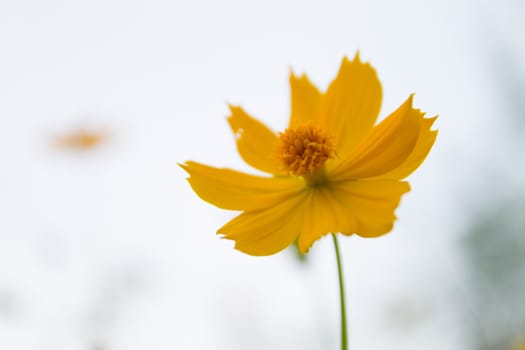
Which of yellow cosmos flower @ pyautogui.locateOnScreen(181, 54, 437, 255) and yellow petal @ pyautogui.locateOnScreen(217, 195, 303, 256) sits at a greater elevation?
yellow cosmos flower @ pyautogui.locateOnScreen(181, 54, 437, 255)

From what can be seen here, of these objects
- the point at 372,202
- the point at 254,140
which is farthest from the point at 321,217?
the point at 254,140

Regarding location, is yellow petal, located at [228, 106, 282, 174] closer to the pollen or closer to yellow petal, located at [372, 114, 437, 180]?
the pollen

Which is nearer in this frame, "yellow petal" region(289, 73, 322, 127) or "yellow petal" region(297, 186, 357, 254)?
"yellow petal" region(297, 186, 357, 254)

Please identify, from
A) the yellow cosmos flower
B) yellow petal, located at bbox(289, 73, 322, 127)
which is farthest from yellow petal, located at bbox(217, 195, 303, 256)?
yellow petal, located at bbox(289, 73, 322, 127)

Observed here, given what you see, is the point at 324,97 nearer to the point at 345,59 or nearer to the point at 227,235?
the point at 345,59

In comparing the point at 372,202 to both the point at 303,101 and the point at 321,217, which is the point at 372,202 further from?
the point at 303,101

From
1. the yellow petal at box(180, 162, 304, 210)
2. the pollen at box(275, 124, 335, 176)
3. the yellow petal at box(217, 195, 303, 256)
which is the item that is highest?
the pollen at box(275, 124, 335, 176)
